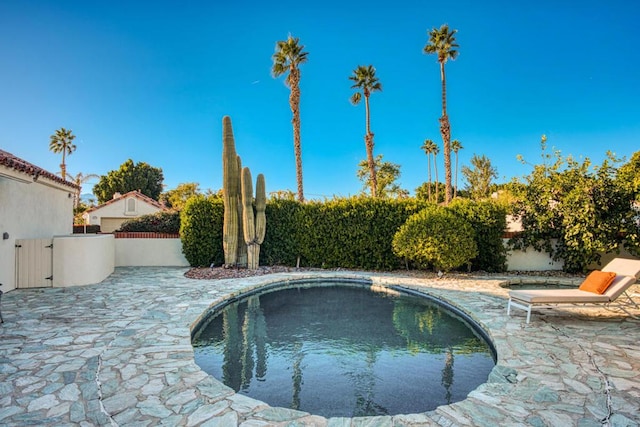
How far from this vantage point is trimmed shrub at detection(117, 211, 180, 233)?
1476 cm

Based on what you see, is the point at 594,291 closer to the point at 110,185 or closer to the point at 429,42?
the point at 429,42

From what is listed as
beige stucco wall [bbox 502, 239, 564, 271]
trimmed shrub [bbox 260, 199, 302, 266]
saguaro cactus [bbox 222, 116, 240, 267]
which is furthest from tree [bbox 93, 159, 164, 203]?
beige stucco wall [bbox 502, 239, 564, 271]

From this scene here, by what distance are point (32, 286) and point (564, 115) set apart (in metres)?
24.2

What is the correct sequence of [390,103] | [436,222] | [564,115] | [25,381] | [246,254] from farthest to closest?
[390,103]
[564,115]
[246,254]
[436,222]
[25,381]

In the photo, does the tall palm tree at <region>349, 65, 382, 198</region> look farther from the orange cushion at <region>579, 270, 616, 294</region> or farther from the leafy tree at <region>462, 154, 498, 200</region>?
the leafy tree at <region>462, 154, 498, 200</region>

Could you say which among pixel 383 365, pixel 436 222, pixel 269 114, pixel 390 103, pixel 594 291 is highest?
pixel 390 103

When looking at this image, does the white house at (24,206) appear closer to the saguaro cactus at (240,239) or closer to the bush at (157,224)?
the bush at (157,224)

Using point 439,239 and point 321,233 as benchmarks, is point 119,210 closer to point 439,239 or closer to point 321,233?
point 321,233

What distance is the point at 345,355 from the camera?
5391 mm

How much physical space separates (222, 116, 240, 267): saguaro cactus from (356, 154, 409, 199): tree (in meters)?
24.0

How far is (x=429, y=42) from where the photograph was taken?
2238cm

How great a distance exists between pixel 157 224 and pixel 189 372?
1226 cm

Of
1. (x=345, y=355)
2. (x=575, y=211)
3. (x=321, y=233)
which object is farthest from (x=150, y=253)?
(x=575, y=211)

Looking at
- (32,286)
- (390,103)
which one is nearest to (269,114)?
(390,103)
